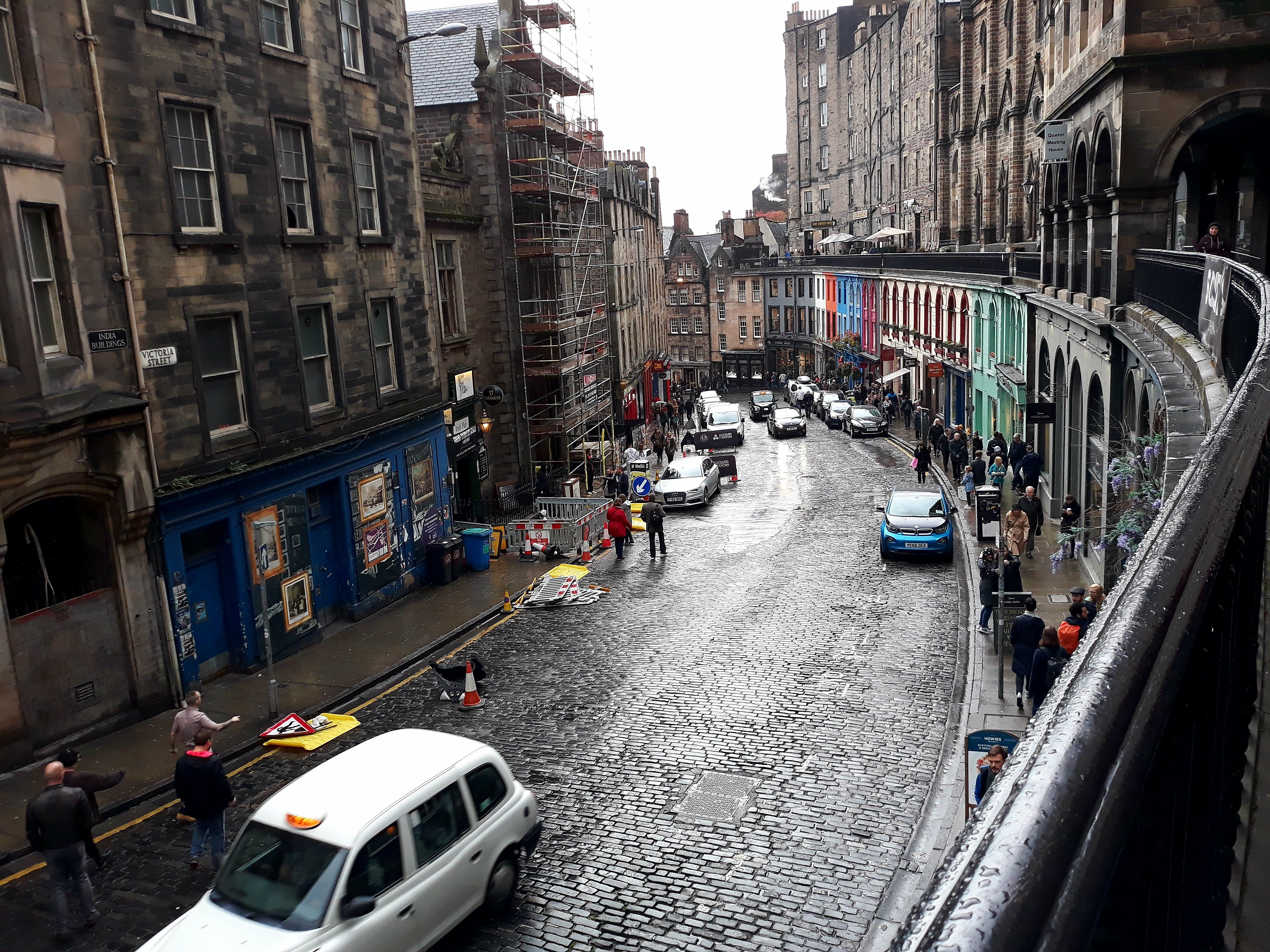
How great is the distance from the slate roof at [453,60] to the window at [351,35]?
10018mm

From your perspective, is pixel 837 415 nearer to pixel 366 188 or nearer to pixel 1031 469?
pixel 1031 469

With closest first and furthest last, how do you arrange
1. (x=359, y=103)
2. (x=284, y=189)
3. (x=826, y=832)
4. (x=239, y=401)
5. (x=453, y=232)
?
(x=826, y=832)
(x=239, y=401)
(x=284, y=189)
(x=359, y=103)
(x=453, y=232)

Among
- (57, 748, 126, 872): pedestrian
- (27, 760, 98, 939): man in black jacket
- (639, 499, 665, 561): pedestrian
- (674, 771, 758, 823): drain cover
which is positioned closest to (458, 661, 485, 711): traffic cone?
(674, 771, 758, 823): drain cover

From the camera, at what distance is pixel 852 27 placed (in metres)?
92.1

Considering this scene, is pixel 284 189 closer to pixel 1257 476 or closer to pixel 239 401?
pixel 239 401

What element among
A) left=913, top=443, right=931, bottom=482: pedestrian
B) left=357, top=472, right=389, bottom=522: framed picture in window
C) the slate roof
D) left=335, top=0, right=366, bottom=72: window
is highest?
the slate roof

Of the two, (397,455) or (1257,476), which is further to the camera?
(397,455)

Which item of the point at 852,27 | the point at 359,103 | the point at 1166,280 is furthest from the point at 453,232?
the point at 852,27

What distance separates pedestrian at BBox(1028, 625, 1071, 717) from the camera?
12883 mm

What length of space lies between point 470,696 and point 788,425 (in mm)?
38253

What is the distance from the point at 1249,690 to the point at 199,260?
57.7ft

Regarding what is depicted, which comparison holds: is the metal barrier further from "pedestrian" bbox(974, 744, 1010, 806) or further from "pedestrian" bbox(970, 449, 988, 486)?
"pedestrian" bbox(974, 744, 1010, 806)

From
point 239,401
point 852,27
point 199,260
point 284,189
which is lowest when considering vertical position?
point 239,401

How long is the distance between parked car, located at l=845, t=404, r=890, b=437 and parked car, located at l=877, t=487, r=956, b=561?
24.4 m
